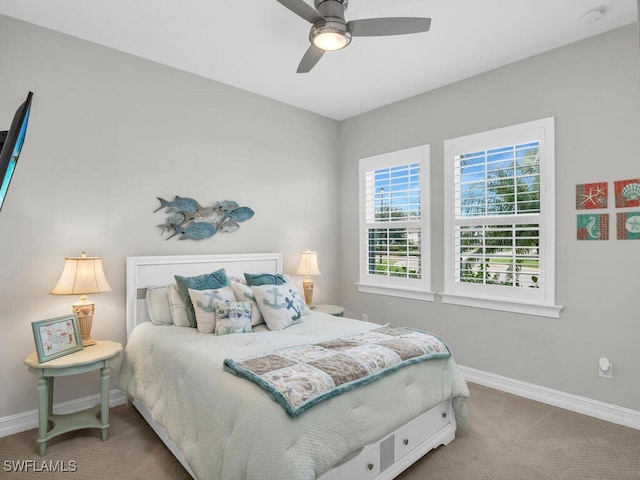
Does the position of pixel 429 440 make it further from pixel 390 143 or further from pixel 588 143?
pixel 390 143

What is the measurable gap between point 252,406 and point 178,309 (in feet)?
4.88

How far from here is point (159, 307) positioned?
2.91m

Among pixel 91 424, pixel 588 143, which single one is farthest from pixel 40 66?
pixel 588 143

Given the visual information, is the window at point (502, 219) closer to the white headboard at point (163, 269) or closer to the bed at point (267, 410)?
the bed at point (267, 410)

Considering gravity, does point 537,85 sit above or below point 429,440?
above

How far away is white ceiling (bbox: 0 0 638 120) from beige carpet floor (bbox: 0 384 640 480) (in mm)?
2805

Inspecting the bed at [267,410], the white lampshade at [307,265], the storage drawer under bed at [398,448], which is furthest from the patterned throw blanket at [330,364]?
the white lampshade at [307,265]

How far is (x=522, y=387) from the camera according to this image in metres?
3.13

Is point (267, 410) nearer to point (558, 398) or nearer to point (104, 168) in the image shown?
point (104, 168)

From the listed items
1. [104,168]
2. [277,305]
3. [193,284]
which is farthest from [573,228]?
[104,168]

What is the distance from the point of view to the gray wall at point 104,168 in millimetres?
2598

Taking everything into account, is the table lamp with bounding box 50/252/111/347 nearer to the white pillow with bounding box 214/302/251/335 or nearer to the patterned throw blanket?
the white pillow with bounding box 214/302/251/335

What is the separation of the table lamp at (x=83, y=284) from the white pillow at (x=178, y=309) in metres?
0.45

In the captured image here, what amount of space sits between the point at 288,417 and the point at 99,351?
1.64 meters
